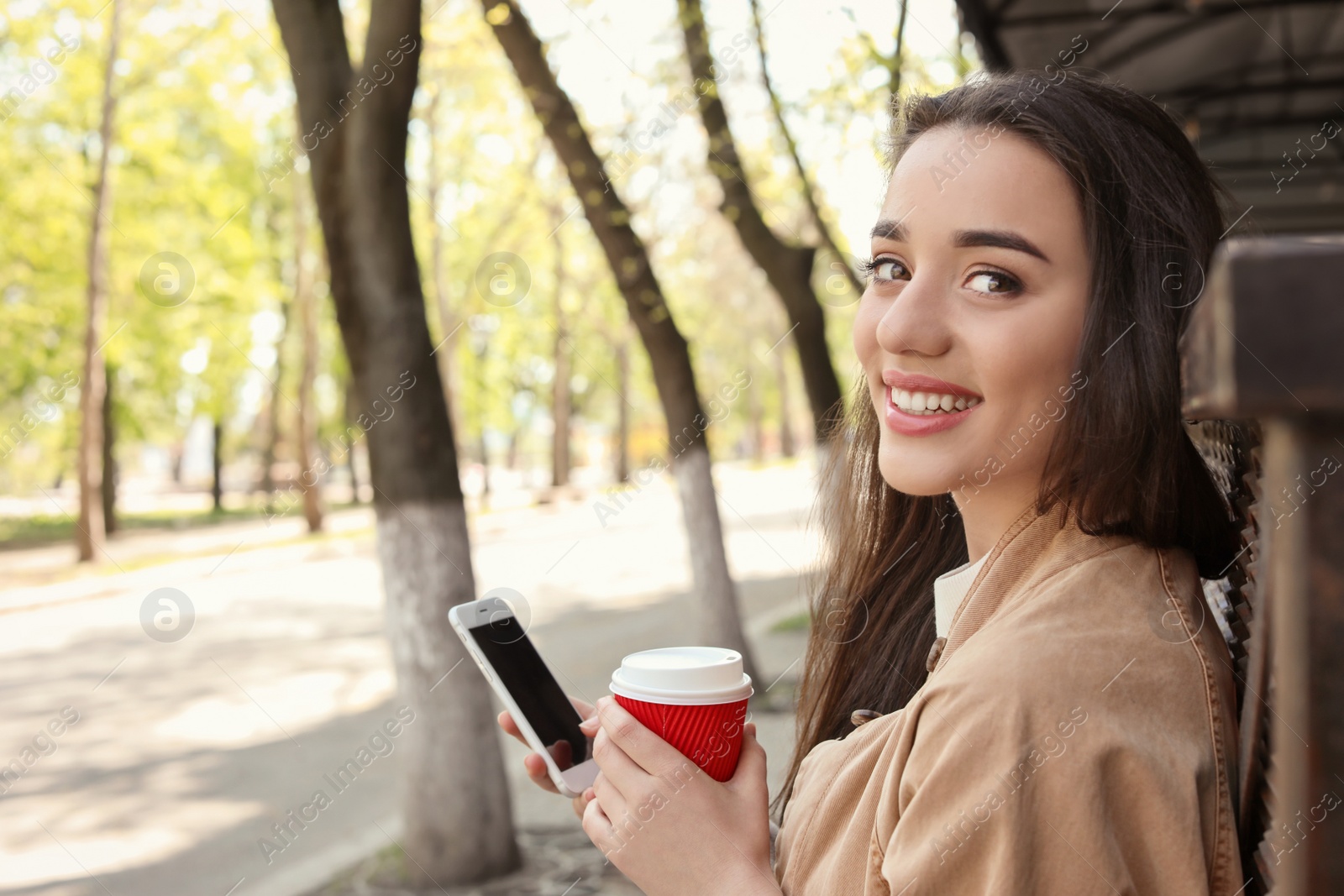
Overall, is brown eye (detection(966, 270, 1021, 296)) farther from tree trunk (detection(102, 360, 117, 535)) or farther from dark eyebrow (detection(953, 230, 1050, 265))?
tree trunk (detection(102, 360, 117, 535))

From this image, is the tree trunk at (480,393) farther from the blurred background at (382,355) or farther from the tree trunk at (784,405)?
the tree trunk at (784,405)

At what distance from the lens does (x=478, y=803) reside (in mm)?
4730

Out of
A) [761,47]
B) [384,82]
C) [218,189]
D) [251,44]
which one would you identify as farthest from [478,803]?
[218,189]

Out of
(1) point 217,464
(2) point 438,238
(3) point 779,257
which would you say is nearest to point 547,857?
(3) point 779,257

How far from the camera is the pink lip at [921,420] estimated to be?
4.76 feet

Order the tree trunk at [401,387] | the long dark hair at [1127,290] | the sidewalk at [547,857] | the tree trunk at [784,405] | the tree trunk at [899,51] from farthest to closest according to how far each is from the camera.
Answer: the tree trunk at [784,405] → the tree trunk at [899,51] → the sidewalk at [547,857] → the tree trunk at [401,387] → the long dark hair at [1127,290]

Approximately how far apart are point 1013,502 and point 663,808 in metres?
0.62

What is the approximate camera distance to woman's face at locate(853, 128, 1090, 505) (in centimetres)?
138

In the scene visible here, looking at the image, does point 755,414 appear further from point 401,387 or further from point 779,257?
point 401,387

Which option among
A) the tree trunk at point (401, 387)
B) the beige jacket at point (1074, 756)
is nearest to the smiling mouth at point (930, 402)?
the beige jacket at point (1074, 756)

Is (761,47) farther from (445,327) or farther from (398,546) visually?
(445,327)

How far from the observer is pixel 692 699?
1.42 meters

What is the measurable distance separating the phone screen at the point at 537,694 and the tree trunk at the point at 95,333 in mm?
15643

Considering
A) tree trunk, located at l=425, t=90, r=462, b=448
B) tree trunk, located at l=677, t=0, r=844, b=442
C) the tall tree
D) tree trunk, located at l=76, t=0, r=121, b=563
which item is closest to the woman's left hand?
tree trunk, located at l=677, t=0, r=844, b=442
